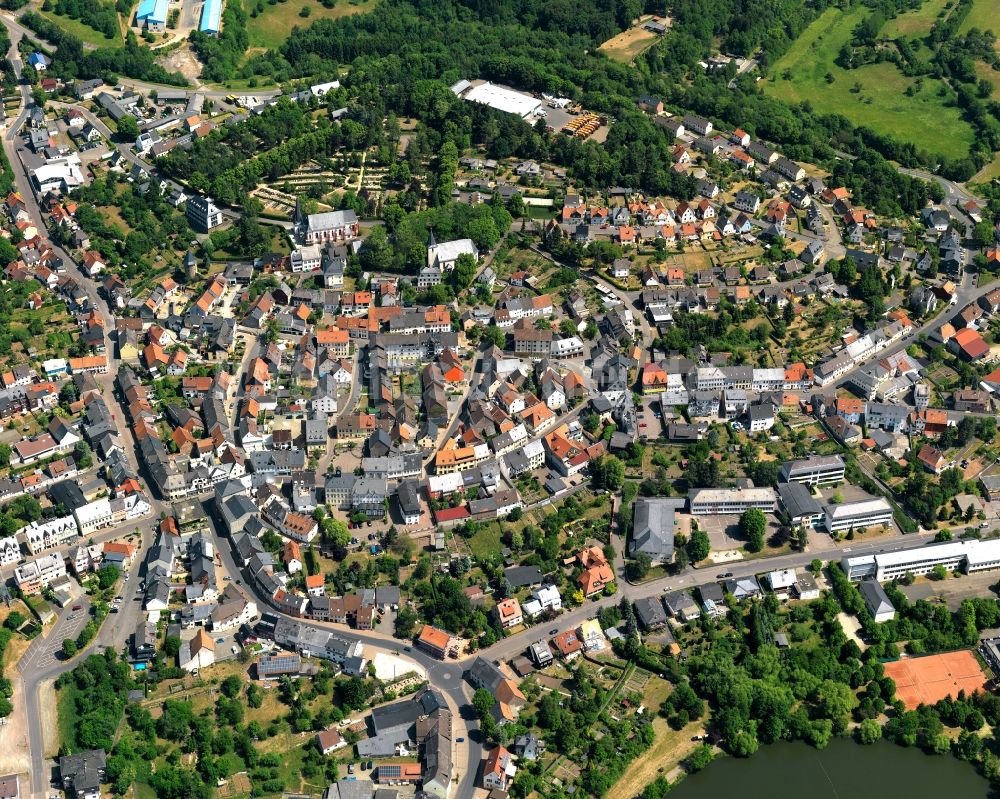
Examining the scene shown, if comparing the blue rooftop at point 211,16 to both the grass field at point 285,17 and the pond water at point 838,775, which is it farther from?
the pond water at point 838,775

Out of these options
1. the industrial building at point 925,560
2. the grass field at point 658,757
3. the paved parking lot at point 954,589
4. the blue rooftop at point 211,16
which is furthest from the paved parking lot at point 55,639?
the blue rooftop at point 211,16

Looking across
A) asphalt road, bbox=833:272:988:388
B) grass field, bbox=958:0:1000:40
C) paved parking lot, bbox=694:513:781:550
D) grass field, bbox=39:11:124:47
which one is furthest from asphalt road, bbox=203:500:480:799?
grass field, bbox=958:0:1000:40

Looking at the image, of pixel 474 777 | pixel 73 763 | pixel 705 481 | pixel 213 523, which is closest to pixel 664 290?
pixel 705 481

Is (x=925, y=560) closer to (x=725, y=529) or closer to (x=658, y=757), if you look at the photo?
(x=725, y=529)

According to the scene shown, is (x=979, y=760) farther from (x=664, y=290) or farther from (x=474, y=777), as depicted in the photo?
(x=664, y=290)

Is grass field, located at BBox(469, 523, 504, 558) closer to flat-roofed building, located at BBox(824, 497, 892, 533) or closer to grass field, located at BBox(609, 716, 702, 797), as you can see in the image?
grass field, located at BBox(609, 716, 702, 797)
